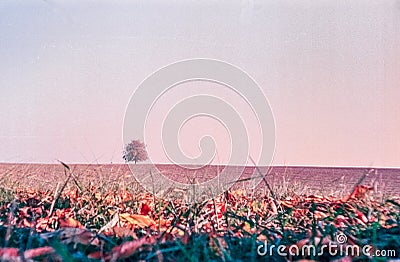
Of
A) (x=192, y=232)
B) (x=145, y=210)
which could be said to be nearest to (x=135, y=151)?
(x=145, y=210)

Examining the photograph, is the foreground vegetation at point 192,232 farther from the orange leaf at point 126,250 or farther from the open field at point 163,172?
the open field at point 163,172

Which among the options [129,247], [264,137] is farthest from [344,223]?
[129,247]

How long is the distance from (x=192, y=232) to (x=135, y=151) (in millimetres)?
1221

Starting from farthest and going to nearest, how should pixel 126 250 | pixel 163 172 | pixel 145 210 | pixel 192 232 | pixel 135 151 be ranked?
pixel 163 172
pixel 135 151
pixel 145 210
pixel 192 232
pixel 126 250

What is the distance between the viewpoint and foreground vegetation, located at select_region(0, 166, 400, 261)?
115cm

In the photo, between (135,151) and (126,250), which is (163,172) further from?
(126,250)

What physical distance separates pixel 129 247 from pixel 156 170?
5.97 ft

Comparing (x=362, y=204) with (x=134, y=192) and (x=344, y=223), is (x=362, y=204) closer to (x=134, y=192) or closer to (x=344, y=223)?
(x=344, y=223)

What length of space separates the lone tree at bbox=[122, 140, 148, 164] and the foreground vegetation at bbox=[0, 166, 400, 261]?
9.7 inches

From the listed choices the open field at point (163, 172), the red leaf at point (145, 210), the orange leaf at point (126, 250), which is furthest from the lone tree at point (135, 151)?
the orange leaf at point (126, 250)

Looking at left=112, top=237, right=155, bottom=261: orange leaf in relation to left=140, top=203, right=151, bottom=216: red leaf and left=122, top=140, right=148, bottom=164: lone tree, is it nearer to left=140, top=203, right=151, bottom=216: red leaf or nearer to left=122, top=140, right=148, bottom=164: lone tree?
left=140, top=203, right=151, bottom=216: red leaf

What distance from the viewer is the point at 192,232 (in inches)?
53.5

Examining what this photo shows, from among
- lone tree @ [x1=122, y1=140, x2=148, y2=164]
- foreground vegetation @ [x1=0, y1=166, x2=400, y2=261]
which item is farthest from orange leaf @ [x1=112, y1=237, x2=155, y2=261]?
lone tree @ [x1=122, y1=140, x2=148, y2=164]

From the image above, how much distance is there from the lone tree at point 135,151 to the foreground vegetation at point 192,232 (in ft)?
0.80
